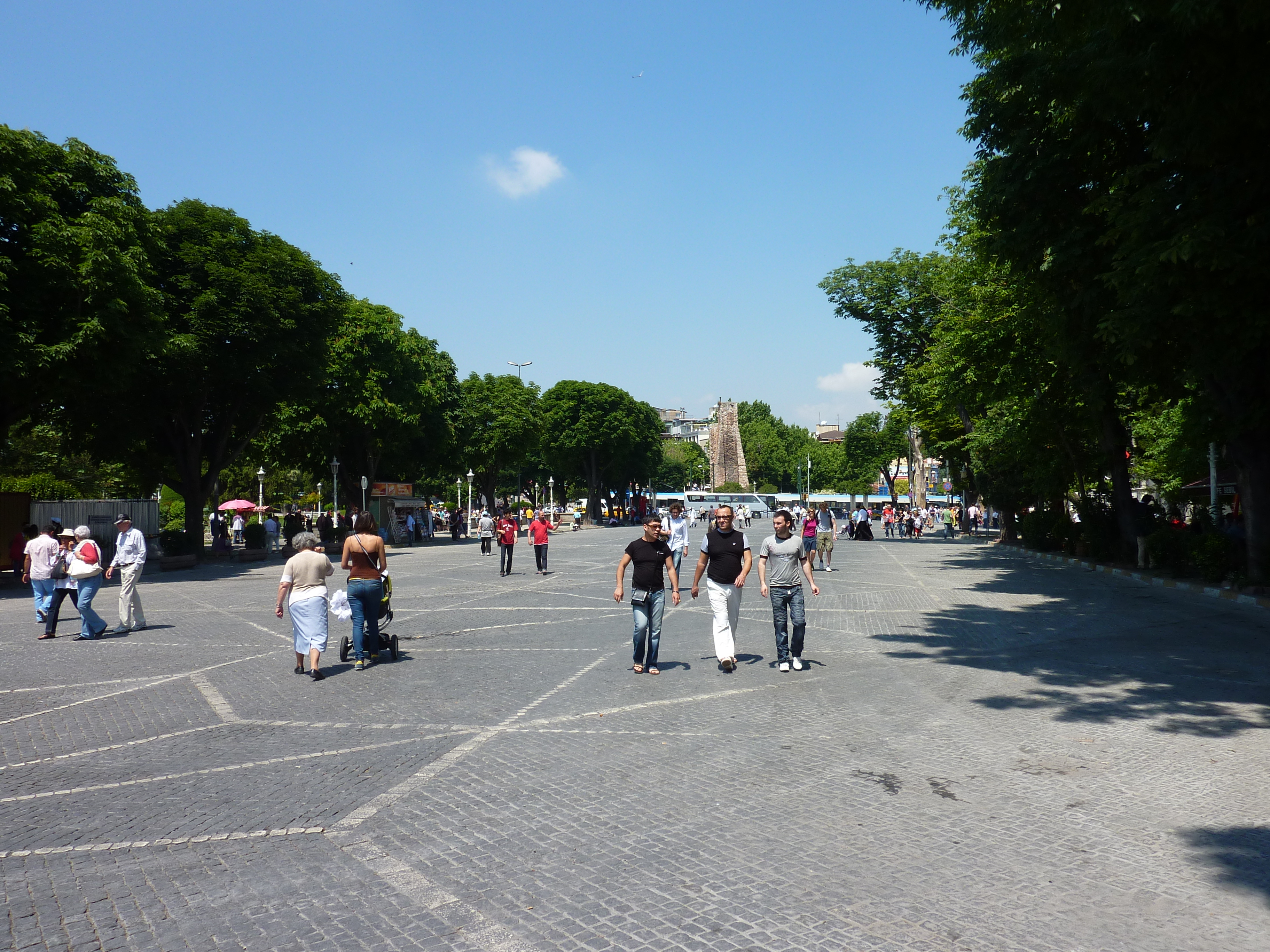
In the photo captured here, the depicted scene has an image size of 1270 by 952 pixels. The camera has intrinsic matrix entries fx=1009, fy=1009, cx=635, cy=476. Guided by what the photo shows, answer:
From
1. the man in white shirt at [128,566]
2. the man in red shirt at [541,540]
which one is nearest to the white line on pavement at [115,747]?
the man in white shirt at [128,566]

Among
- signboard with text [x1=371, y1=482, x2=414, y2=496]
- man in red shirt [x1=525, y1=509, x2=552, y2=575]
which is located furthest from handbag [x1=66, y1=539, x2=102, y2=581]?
signboard with text [x1=371, y1=482, x2=414, y2=496]

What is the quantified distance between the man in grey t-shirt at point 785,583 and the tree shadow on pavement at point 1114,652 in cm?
151

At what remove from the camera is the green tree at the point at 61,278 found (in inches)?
844

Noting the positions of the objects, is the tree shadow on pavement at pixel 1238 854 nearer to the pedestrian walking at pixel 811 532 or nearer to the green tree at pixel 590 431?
the pedestrian walking at pixel 811 532

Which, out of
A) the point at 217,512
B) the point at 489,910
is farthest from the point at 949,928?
the point at 217,512

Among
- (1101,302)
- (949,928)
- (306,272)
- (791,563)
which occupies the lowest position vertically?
(949,928)

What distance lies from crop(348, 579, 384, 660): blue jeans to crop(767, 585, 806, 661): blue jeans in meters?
4.17

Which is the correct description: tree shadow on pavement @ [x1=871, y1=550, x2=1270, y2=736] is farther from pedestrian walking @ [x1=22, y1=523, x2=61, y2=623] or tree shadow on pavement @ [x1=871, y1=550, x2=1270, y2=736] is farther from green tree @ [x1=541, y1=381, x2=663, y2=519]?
green tree @ [x1=541, y1=381, x2=663, y2=519]

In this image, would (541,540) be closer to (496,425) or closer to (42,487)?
(42,487)

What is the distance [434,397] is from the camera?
48562 mm

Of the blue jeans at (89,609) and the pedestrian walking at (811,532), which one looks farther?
the pedestrian walking at (811,532)

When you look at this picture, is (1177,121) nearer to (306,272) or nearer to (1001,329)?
(1001,329)

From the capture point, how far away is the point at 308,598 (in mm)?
10195

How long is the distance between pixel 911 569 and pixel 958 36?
15.6 metres
